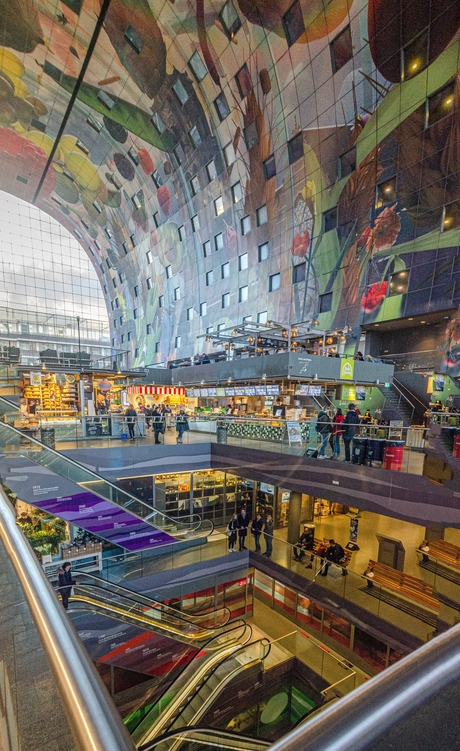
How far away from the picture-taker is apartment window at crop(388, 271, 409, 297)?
17078 mm

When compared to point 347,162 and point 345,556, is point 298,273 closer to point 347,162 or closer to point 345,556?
point 347,162

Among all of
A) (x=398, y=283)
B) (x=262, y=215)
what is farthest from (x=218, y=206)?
(x=398, y=283)

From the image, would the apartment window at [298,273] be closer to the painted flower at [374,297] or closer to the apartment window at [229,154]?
the painted flower at [374,297]

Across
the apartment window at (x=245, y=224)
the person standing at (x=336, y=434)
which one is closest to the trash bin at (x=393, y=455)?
the person standing at (x=336, y=434)

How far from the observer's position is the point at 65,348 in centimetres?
4334

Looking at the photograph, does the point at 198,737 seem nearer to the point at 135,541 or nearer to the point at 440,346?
the point at 135,541

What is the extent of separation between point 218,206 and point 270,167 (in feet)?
18.4

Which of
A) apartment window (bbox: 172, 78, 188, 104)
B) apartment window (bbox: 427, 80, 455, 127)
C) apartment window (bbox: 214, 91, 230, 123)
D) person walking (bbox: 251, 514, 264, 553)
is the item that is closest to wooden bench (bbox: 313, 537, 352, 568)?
person walking (bbox: 251, 514, 264, 553)

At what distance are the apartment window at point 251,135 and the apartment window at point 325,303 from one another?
1144 cm

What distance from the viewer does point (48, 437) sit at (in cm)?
1169

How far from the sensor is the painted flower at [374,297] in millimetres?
17938

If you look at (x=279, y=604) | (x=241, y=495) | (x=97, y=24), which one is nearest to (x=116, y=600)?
(x=279, y=604)

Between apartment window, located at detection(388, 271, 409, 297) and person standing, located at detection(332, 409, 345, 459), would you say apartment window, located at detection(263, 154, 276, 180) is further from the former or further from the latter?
person standing, located at detection(332, 409, 345, 459)

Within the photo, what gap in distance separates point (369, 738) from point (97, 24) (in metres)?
→ 30.7
